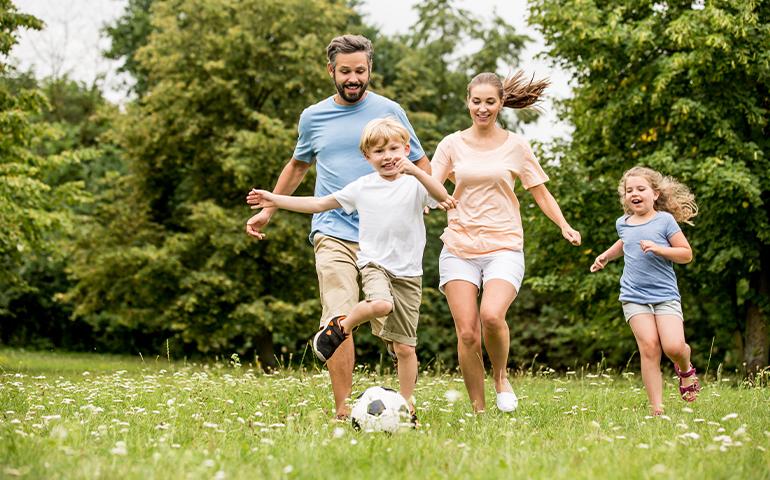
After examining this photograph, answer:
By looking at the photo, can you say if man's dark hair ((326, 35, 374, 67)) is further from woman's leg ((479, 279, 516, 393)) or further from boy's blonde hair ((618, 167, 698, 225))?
boy's blonde hair ((618, 167, 698, 225))

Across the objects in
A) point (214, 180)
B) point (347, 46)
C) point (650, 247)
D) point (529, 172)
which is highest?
point (214, 180)

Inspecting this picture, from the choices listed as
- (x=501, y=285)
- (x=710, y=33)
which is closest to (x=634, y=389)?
(x=501, y=285)

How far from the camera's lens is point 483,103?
6.05m

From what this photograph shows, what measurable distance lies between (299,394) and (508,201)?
2.42 meters

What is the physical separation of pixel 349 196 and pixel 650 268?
2.46 m

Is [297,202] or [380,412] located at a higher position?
[297,202]

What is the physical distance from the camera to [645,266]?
21.1ft

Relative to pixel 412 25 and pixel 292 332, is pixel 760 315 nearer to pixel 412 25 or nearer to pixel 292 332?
pixel 292 332

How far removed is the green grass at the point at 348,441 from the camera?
3.50m

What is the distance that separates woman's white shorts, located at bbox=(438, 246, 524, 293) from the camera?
5867 millimetres

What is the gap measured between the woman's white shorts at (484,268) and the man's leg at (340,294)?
65 cm

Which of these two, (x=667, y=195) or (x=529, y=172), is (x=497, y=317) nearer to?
(x=529, y=172)

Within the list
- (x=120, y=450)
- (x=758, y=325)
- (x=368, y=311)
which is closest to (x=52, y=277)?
(x=758, y=325)

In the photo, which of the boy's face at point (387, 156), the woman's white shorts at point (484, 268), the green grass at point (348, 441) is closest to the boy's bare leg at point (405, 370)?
the green grass at point (348, 441)
